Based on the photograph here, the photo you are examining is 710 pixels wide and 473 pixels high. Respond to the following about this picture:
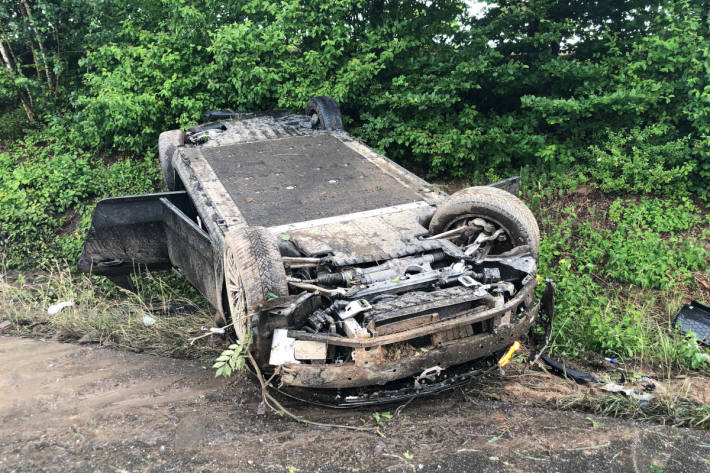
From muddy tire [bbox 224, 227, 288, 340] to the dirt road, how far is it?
0.65 m

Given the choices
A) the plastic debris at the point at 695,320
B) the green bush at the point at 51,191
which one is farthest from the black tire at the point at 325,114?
the plastic debris at the point at 695,320

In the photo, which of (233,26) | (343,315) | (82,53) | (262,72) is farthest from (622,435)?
(82,53)

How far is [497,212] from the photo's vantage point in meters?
4.53

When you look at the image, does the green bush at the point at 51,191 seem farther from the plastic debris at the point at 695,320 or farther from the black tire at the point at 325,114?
the plastic debris at the point at 695,320

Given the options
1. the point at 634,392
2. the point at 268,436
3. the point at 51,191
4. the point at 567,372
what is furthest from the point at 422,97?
the point at 268,436

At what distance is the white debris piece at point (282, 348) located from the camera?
3572 mm

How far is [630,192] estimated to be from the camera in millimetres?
7387

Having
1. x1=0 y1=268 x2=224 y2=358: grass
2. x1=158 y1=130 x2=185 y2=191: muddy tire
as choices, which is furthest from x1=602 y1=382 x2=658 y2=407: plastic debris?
x1=158 y1=130 x2=185 y2=191: muddy tire

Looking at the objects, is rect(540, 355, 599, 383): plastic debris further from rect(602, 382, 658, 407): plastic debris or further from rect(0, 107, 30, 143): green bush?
rect(0, 107, 30, 143): green bush

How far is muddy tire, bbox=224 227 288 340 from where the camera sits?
12.1 ft

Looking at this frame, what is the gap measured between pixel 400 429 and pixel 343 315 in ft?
2.72

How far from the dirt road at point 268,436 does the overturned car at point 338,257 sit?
1.07ft

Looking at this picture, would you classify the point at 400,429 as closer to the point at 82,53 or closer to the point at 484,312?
the point at 484,312

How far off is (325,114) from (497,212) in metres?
3.76
